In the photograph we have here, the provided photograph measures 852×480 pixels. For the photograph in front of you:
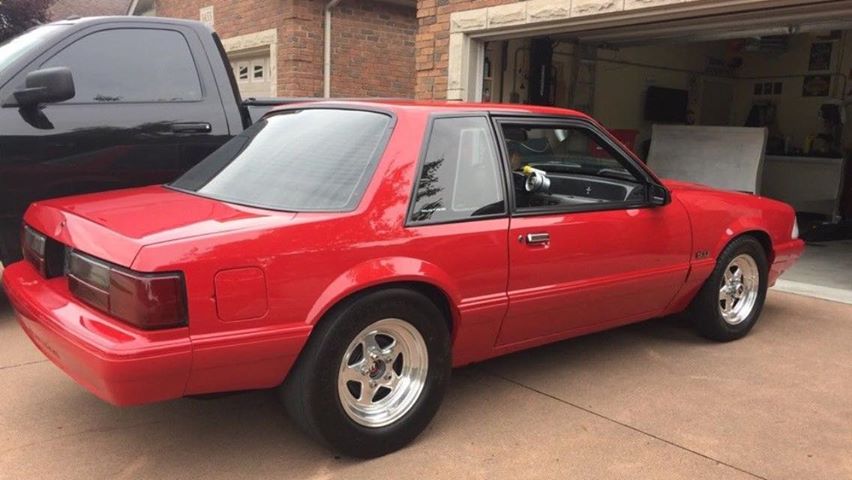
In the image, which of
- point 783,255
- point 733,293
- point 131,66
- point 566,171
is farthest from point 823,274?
point 131,66

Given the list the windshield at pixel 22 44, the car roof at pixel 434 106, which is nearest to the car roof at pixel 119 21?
the windshield at pixel 22 44

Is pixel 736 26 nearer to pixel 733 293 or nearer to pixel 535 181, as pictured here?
pixel 733 293

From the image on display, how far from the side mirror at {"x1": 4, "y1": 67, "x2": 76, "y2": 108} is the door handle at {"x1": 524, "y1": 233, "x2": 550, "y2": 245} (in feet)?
9.03

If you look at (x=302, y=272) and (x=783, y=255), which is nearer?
(x=302, y=272)

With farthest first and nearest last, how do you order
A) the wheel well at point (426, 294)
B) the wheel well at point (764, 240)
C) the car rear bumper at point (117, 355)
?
the wheel well at point (764, 240), the wheel well at point (426, 294), the car rear bumper at point (117, 355)

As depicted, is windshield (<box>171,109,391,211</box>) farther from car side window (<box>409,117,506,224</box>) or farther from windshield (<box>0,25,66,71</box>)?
windshield (<box>0,25,66,71</box>)

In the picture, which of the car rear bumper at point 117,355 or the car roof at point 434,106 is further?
the car roof at point 434,106

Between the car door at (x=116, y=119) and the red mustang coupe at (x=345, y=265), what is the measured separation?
0.93 m

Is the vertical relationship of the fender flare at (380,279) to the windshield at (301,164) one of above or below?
below

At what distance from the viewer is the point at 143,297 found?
2295 mm

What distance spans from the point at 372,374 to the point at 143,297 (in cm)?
101

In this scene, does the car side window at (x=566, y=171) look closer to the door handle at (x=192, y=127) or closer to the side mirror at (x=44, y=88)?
the door handle at (x=192, y=127)

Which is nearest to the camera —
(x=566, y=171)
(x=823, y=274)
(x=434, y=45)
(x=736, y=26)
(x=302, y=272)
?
(x=302, y=272)

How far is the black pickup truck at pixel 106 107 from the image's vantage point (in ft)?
13.0
